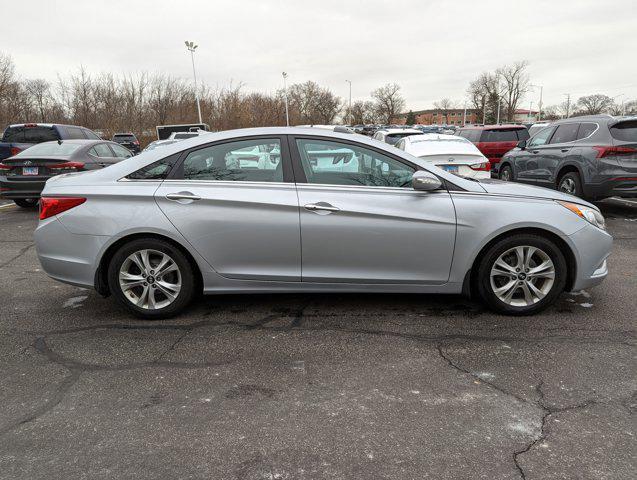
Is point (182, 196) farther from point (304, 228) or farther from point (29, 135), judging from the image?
point (29, 135)

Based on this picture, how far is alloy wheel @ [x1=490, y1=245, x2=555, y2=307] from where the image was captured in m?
3.98

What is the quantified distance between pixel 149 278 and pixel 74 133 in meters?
10.5

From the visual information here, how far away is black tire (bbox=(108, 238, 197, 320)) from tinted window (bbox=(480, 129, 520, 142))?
12.9m

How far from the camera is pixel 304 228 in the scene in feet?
12.7

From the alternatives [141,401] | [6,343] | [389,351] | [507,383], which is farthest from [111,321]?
[507,383]

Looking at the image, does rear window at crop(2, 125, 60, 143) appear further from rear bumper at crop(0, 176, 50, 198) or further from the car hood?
the car hood

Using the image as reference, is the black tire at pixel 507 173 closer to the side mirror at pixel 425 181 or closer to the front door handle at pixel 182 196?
the side mirror at pixel 425 181

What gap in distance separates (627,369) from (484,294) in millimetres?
1153

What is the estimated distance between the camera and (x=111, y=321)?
4117 mm

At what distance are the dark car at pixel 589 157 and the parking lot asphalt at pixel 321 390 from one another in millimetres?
4323

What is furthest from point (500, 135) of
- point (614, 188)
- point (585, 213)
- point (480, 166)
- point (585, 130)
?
point (585, 213)

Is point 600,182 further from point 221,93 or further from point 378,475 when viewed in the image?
point 221,93

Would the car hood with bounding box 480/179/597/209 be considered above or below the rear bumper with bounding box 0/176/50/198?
above

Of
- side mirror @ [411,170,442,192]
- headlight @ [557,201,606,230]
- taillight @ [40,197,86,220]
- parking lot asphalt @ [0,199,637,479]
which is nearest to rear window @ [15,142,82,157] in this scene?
parking lot asphalt @ [0,199,637,479]
